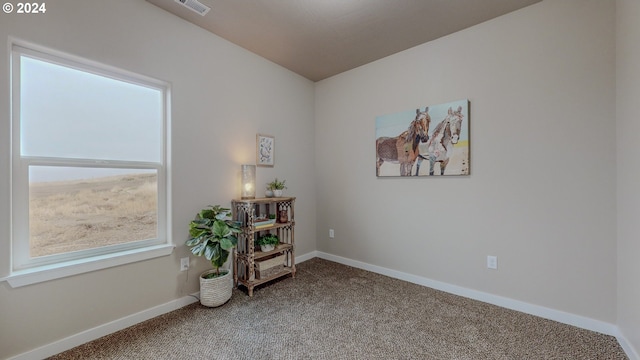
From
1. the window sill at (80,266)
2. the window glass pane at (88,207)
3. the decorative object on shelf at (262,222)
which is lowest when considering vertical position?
the window sill at (80,266)

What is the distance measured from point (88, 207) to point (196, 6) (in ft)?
6.07

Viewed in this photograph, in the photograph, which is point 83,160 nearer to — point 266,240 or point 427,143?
point 266,240

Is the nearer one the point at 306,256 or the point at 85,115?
the point at 85,115

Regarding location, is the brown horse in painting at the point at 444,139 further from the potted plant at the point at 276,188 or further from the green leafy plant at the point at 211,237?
the green leafy plant at the point at 211,237

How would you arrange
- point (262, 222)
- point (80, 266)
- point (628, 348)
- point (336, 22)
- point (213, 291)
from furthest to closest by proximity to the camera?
point (262, 222) → point (336, 22) → point (213, 291) → point (80, 266) → point (628, 348)

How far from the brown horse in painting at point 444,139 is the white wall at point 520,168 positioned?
12cm

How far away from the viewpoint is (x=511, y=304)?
7.34 ft

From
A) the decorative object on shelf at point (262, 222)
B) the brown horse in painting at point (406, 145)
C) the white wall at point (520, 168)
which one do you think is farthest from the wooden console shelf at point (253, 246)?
the brown horse in painting at point (406, 145)

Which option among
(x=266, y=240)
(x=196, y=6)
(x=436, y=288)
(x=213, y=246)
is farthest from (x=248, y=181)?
(x=436, y=288)

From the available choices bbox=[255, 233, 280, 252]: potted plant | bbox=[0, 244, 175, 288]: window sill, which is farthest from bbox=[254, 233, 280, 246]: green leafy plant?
bbox=[0, 244, 175, 288]: window sill

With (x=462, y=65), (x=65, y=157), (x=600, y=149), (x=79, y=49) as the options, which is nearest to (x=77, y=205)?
(x=65, y=157)

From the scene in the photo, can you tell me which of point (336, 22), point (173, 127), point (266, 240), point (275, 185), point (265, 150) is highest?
point (336, 22)

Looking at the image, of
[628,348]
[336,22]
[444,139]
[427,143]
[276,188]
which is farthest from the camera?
[276,188]

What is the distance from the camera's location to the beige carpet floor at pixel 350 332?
1690 millimetres
